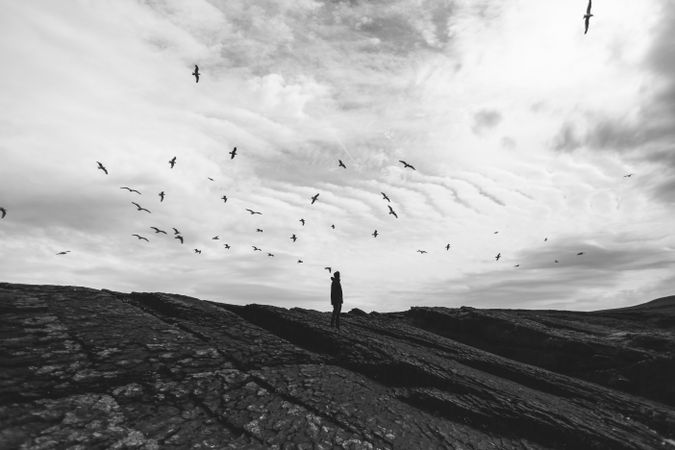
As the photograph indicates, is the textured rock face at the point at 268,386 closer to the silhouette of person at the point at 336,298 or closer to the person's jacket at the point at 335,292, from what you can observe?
the silhouette of person at the point at 336,298

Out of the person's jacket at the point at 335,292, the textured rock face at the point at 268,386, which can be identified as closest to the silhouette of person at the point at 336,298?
the person's jacket at the point at 335,292

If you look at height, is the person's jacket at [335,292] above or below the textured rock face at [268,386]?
above

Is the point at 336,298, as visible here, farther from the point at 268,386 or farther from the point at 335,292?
the point at 268,386

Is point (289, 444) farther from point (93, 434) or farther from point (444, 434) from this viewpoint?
point (444, 434)

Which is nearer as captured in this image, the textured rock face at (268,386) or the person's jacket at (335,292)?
the textured rock face at (268,386)

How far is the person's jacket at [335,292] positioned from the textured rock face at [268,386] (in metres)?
1.79

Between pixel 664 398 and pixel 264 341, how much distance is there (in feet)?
84.0

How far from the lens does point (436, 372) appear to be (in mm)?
18406

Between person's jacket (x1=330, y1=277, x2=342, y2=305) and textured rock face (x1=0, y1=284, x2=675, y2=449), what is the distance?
1.79 metres

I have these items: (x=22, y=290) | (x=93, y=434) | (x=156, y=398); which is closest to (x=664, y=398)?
(x=156, y=398)

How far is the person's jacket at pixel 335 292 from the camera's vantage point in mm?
22469

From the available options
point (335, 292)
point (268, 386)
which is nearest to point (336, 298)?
point (335, 292)

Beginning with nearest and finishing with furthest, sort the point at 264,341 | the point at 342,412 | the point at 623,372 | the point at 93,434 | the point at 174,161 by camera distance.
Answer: the point at 93,434 → the point at 342,412 → the point at 264,341 → the point at 623,372 → the point at 174,161

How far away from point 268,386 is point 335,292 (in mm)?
9358
